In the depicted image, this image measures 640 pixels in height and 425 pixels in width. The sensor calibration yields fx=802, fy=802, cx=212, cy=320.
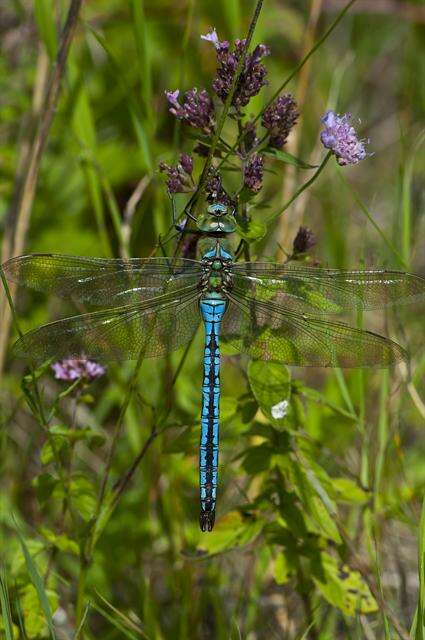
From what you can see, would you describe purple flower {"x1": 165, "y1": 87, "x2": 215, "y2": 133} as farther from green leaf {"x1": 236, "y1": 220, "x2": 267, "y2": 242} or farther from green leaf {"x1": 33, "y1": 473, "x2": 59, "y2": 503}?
green leaf {"x1": 33, "y1": 473, "x2": 59, "y2": 503}

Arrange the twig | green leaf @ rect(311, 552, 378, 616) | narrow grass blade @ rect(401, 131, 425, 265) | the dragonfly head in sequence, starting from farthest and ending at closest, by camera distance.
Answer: narrow grass blade @ rect(401, 131, 425, 265) → the twig → green leaf @ rect(311, 552, 378, 616) → the dragonfly head

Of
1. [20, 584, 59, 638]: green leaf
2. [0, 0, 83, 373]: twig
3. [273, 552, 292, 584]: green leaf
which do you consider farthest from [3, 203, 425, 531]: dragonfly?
[0, 0, 83, 373]: twig

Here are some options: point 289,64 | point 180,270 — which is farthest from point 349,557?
point 289,64

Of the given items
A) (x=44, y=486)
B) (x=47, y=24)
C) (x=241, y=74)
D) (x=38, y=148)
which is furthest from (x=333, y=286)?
(x=47, y=24)

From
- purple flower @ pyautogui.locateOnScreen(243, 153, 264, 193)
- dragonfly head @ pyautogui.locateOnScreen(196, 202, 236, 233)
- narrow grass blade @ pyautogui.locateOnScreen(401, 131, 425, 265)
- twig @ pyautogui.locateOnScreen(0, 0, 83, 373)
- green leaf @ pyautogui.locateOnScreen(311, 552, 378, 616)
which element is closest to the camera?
purple flower @ pyautogui.locateOnScreen(243, 153, 264, 193)

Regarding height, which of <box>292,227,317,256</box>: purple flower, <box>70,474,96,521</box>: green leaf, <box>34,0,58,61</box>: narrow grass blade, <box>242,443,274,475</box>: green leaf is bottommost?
<box>70,474,96,521</box>: green leaf

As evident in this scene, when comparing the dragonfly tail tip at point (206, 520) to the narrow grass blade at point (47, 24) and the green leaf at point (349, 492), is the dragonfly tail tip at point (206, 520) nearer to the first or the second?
the green leaf at point (349, 492)

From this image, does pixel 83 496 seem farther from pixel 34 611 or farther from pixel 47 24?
pixel 47 24
